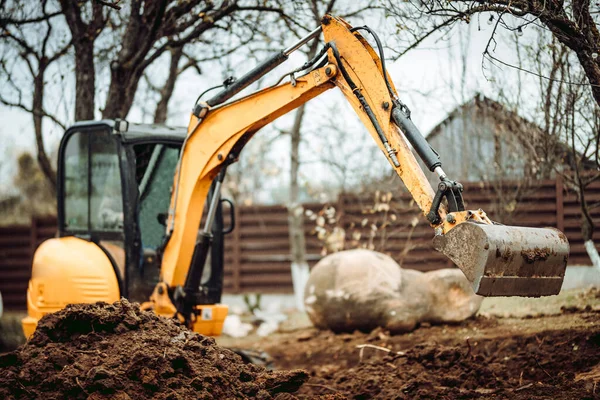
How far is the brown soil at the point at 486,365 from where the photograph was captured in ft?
18.0

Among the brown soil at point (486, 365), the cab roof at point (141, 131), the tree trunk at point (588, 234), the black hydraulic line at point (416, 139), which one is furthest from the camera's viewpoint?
the tree trunk at point (588, 234)

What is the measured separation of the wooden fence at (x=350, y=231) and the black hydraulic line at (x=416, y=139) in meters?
3.17

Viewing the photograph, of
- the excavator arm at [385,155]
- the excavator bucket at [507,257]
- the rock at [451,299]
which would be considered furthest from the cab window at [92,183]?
the rock at [451,299]

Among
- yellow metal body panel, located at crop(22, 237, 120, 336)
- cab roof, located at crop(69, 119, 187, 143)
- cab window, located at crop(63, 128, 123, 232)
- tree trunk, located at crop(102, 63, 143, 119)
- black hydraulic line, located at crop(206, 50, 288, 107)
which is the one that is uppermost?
tree trunk, located at crop(102, 63, 143, 119)

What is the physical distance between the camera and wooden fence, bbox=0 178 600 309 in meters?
8.73

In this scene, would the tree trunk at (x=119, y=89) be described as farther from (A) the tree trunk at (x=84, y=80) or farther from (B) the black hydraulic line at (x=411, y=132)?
(B) the black hydraulic line at (x=411, y=132)

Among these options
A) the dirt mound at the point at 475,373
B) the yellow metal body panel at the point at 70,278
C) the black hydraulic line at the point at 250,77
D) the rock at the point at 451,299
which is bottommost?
the dirt mound at the point at 475,373

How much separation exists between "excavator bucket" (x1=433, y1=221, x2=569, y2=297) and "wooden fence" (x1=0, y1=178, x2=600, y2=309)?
303 centimetres

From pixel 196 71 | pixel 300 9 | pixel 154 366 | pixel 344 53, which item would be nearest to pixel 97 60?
pixel 196 71

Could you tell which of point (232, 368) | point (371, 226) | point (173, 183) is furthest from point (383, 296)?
point (232, 368)

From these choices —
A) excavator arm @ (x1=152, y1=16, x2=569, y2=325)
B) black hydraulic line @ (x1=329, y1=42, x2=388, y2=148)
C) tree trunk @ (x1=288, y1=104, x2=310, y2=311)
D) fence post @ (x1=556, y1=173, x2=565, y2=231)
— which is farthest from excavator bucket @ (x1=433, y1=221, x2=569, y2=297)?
tree trunk @ (x1=288, y1=104, x2=310, y2=311)

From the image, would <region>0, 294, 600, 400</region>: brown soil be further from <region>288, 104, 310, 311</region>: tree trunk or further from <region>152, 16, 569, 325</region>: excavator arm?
<region>288, 104, 310, 311</region>: tree trunk

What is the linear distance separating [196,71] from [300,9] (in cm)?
328

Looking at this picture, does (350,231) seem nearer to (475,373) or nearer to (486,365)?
(486,365)
